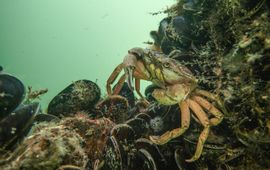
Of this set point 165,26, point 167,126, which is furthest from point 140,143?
point 165,26

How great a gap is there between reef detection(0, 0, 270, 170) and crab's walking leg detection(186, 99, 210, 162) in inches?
9.0

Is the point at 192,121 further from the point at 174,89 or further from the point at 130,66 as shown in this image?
the point at 130,66

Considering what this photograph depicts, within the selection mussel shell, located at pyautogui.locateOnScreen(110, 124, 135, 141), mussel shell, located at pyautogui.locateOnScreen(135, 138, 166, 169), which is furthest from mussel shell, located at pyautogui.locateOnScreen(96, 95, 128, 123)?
mussel shell, located at pyautogui.locateOnScreen(135, 138, 166, 169)

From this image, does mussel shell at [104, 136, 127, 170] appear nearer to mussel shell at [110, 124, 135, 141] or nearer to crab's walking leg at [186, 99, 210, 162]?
mussel shell at [110, 124, 135, 141]

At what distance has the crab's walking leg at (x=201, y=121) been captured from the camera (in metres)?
4.15

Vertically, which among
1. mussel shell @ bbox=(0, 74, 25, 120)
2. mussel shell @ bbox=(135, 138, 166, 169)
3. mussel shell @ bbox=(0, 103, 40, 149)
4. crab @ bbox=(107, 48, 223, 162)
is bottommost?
mussel shell @ bbox=(135, 138, 166, 169)

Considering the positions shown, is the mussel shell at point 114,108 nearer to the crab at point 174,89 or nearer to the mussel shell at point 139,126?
the mussel shell at point 139,126

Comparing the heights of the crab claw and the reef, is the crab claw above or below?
above

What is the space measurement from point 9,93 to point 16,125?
703 millimetres

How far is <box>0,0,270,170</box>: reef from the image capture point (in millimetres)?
3732

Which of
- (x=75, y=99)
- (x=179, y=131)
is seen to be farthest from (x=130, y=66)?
(x=75, y=99)

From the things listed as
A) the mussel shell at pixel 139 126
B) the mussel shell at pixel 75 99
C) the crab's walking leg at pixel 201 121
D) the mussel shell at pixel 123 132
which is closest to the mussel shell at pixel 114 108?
the mussel shell at pixel 75 99

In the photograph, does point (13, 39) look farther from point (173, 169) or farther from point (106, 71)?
point (173, 169)

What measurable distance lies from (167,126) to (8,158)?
8.72ft
